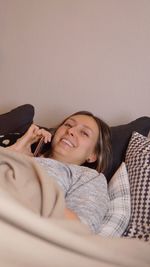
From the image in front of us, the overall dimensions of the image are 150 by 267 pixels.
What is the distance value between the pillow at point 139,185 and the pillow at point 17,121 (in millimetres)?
470

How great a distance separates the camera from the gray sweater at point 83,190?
1.04 m

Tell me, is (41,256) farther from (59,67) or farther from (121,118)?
(59,67)

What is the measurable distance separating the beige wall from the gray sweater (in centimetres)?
55

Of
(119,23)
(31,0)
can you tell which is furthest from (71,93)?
(31,0)

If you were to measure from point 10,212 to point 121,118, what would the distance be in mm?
1191

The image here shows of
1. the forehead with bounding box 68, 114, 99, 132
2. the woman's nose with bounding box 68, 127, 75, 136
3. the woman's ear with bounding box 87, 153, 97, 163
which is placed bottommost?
the woman's ear with bounding box 87, 153, 97, 163

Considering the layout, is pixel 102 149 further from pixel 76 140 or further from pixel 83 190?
pixel 83 190

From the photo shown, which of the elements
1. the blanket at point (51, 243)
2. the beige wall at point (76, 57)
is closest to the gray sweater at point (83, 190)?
the blanket at point (51, 243)

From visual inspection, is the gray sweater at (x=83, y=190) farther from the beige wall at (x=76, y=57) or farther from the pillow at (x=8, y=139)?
the beige wall at (x=76, y=57)

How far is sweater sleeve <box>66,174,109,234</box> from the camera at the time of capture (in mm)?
1026

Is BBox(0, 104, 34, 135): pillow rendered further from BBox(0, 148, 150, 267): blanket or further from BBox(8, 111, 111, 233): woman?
BBox(0, 148, 150, 267): blanket

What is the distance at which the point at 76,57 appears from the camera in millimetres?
1772

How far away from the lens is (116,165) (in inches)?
55.2

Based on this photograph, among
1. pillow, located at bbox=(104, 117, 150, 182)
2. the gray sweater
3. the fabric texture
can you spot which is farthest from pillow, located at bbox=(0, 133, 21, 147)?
the fabric texture
